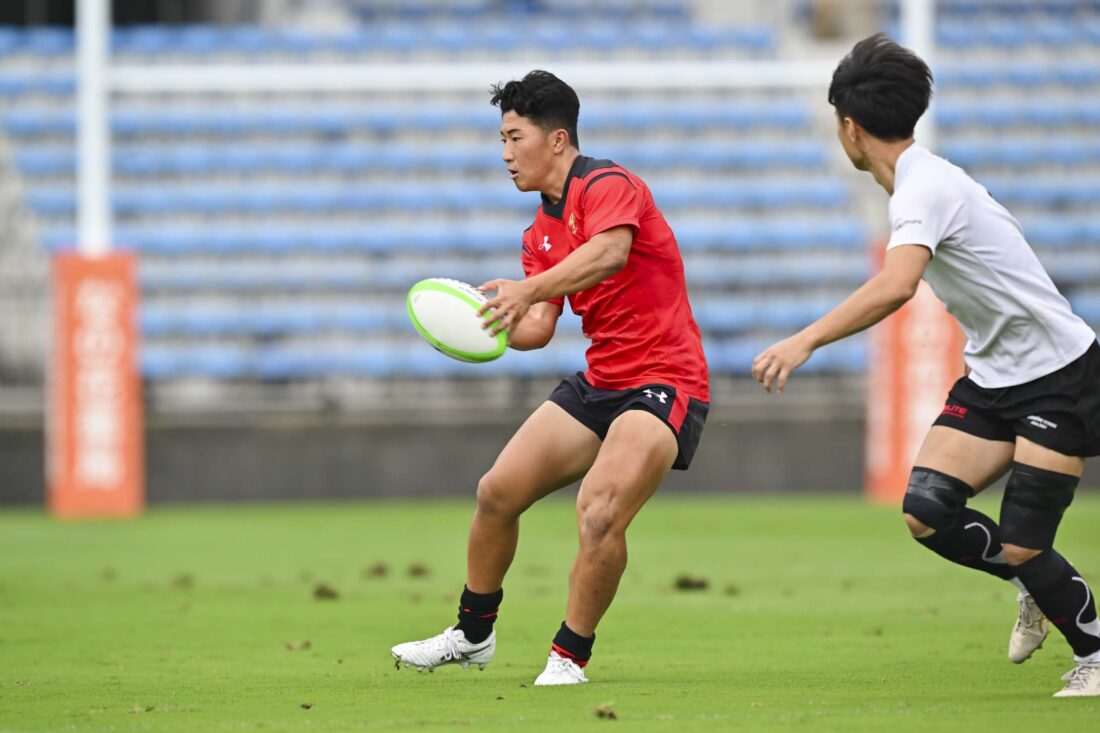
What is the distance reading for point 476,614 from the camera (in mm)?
5828

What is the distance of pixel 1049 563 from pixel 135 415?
1228 centimetres

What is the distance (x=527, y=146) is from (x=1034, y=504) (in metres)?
2.05

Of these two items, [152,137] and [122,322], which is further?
[152,137]

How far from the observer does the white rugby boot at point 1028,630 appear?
17.7 ft

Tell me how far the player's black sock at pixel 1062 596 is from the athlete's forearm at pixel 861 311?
979 mm

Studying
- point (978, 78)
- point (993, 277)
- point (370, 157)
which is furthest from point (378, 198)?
point (993, 277)

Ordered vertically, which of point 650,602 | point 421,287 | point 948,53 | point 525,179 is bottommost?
point 650,602

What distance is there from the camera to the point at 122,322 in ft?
52.3

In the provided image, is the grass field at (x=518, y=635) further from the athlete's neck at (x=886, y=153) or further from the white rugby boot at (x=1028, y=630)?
the athlete's neck at (x=886, y=153)

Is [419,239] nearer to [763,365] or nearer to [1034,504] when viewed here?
[1034,504]

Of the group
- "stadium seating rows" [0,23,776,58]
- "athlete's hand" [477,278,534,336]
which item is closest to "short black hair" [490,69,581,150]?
"athlete's hand" [477,278,534,336]

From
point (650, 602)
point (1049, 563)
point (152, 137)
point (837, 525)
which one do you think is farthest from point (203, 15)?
point (1049, 563)

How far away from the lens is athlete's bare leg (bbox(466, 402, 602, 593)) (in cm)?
570

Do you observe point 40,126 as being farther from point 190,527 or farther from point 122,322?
point 190,527
